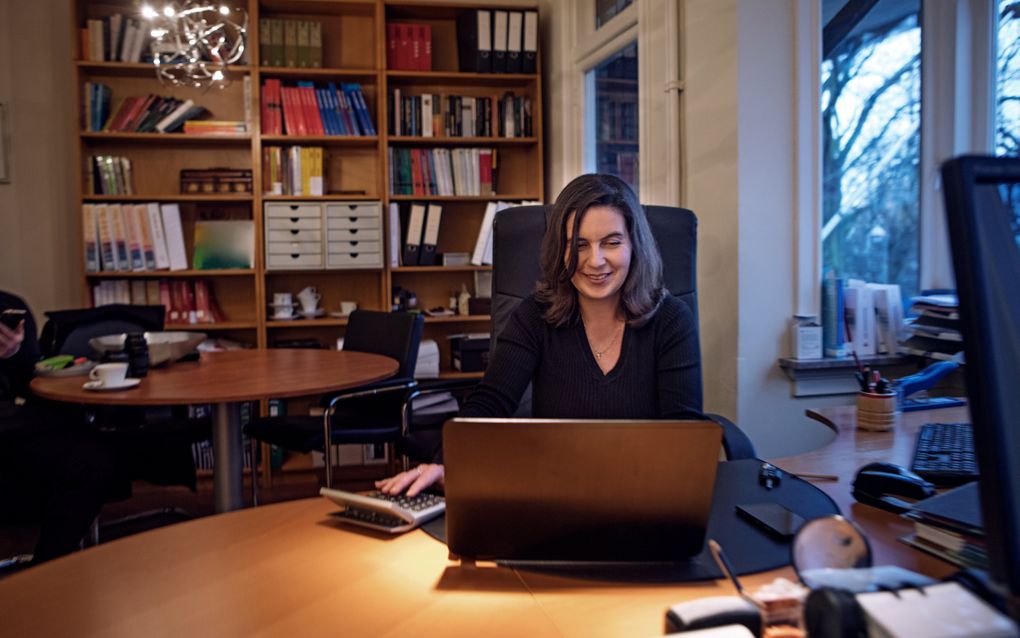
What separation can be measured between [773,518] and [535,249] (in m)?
1.04

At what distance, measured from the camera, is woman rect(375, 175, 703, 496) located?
65.1 inches

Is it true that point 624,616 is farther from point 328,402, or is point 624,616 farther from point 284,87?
point 284,87

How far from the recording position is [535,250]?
1.91m

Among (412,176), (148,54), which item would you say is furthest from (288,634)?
(148,54)

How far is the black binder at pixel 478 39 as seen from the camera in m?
4.02

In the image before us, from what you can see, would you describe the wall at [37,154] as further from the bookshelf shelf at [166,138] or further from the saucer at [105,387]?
the saucer at [105,387]

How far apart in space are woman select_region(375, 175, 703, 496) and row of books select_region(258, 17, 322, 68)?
269 cm

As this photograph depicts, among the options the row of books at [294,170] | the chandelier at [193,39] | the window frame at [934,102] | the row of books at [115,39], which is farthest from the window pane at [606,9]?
the row of books at [115,39]

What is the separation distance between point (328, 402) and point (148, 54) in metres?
2.29

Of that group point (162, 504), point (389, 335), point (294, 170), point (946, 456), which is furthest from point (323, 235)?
point (946, 456)

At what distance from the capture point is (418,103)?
4.04 m

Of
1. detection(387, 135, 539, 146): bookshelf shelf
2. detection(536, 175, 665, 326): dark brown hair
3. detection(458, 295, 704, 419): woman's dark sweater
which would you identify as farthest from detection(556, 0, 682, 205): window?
detection(458, 295, 704, 419): woman's dark sweater

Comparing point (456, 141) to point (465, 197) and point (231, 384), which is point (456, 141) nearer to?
point (465, 197)

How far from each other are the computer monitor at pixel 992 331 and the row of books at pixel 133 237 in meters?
3.86
